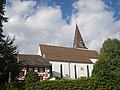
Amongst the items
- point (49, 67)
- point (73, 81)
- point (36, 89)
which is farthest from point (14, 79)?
point (49, 67)

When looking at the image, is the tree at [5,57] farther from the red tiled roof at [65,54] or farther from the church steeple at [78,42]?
the church steeple at [78,42]

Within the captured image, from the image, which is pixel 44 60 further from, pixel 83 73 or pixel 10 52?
pixel 10 52

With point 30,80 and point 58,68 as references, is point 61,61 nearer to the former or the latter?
point 58,68

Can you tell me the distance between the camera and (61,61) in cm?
6391

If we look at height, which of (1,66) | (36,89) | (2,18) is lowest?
(36,89)

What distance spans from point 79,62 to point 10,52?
1691 inches

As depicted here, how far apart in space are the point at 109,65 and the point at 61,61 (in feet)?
97.4

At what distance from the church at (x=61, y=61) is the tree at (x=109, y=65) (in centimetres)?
1419

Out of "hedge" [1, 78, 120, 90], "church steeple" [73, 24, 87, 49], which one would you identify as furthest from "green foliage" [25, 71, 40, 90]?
"church steeple" [73, 24, 87, 49]

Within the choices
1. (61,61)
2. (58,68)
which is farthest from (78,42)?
(58,68)

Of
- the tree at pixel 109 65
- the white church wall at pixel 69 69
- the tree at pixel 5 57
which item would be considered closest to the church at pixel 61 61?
the white church wall at pixel 69 69

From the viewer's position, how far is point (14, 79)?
92.8 feet

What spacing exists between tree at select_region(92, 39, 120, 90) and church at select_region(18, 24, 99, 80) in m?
14.2

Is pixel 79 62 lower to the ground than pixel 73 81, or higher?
higher
